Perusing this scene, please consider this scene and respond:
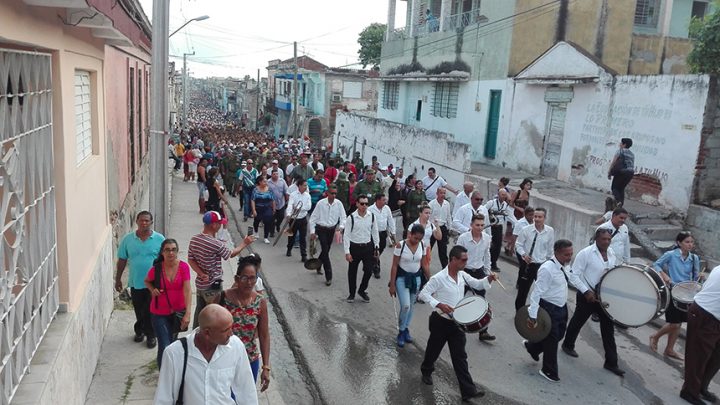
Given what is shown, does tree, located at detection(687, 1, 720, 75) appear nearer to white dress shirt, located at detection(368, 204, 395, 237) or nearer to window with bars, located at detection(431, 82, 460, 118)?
white dress shirt, located at detection(368, 204, 395, 237)

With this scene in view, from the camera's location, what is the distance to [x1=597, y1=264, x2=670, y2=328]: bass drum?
21.8 ft

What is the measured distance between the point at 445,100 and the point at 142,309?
1937 centimetres

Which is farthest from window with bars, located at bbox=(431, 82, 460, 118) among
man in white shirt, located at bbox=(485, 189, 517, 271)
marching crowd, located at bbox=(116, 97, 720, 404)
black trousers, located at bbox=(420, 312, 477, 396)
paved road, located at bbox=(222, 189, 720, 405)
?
black trousers, located at bbox=(420, 312, 477, 396)

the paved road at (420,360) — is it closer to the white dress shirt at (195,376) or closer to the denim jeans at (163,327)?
the denim jeans at (163,327)

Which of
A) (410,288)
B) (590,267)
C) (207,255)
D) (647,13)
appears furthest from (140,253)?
(647,13)

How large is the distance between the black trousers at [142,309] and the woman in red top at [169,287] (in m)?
0.81

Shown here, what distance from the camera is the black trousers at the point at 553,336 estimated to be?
6.59 m

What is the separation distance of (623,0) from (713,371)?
13.7 metres

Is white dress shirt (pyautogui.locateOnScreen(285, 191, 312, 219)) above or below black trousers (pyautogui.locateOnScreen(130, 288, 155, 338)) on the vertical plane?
above

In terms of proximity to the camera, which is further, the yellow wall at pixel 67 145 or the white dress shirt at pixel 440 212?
the white dress shirt at pixel 440 212

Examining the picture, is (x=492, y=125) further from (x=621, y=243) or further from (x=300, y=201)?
(x=621, y=243)

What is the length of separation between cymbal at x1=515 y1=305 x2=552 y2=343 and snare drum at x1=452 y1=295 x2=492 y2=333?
0.83 meters

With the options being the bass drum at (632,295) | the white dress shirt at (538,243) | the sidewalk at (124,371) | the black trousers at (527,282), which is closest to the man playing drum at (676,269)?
the bass drum at (632,295)

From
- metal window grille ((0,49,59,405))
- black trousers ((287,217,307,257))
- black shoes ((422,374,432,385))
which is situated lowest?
black shoes ((422,374,432,385))
